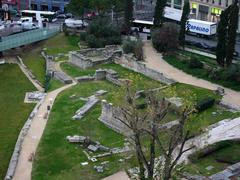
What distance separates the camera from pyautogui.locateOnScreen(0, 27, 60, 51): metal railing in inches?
3285

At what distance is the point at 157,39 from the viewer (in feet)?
267

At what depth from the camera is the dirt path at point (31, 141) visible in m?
44.3

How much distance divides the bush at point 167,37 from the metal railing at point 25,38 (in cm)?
2192

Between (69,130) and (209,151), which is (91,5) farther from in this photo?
(209,151)

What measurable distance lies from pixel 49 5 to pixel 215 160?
8333 cm

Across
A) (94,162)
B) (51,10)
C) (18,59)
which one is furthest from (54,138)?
(51,10)

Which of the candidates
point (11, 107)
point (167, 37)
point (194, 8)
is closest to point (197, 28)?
point (194, 8)

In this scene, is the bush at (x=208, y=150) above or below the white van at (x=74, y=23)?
below

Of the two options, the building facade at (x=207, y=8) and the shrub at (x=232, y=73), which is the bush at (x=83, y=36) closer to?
the building facade at (x=207, y=8)

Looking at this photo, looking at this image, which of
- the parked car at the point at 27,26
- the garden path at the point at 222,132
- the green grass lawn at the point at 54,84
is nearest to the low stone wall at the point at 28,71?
the green grass lawn at the point at 54,84

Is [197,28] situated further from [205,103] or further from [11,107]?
[11,107]

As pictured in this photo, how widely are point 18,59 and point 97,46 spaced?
1385cm

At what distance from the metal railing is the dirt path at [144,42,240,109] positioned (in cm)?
1938

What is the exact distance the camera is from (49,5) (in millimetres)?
119438
